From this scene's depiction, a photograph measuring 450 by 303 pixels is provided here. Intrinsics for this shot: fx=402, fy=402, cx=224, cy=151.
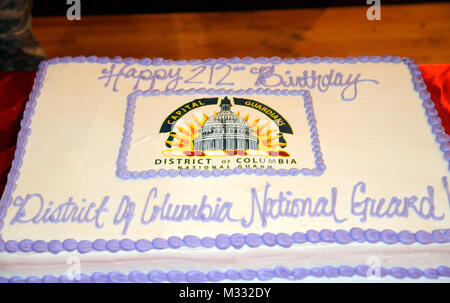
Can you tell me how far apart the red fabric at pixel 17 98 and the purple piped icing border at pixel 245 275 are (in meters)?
0.90

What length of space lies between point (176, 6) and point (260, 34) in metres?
1.16

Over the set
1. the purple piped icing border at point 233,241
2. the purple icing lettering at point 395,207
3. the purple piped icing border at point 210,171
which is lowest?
the purple piped icing border at point 233,241

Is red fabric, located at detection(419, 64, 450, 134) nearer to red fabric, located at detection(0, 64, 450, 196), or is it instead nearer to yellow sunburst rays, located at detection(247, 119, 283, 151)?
red fabric, located at detection(0, 64, 450, 196)

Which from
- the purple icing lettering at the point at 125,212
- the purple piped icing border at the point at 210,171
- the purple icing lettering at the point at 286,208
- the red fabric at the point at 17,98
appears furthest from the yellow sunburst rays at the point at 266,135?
the red fabric at the point at 17,98

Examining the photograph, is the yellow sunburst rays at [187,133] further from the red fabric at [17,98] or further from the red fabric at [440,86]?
the red fabric at [440,86]

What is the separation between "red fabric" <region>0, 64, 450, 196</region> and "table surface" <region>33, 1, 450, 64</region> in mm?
1619

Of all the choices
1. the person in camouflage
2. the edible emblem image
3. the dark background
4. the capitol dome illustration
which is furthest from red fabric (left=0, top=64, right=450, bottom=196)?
the dark background

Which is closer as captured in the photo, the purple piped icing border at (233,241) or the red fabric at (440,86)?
the purple piped icing border at (233,241)

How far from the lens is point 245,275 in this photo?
6.38ft

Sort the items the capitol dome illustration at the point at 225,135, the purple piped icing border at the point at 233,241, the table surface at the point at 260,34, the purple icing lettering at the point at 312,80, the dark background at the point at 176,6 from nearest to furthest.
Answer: the purple piped icing border at the point at 233,241, the capitol dome illustration at the point at 225,135, the purple icing lettering at the point at 312,80, the table surface at the point at 260,34, the dark background at the point at 176,6

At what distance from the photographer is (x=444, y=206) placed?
1.99 m

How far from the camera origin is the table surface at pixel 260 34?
4.49 meters

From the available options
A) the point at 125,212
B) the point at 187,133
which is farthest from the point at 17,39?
the point at 125,212

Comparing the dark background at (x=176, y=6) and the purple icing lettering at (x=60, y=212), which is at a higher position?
Answer: the dark background at (x=176, y=6)
